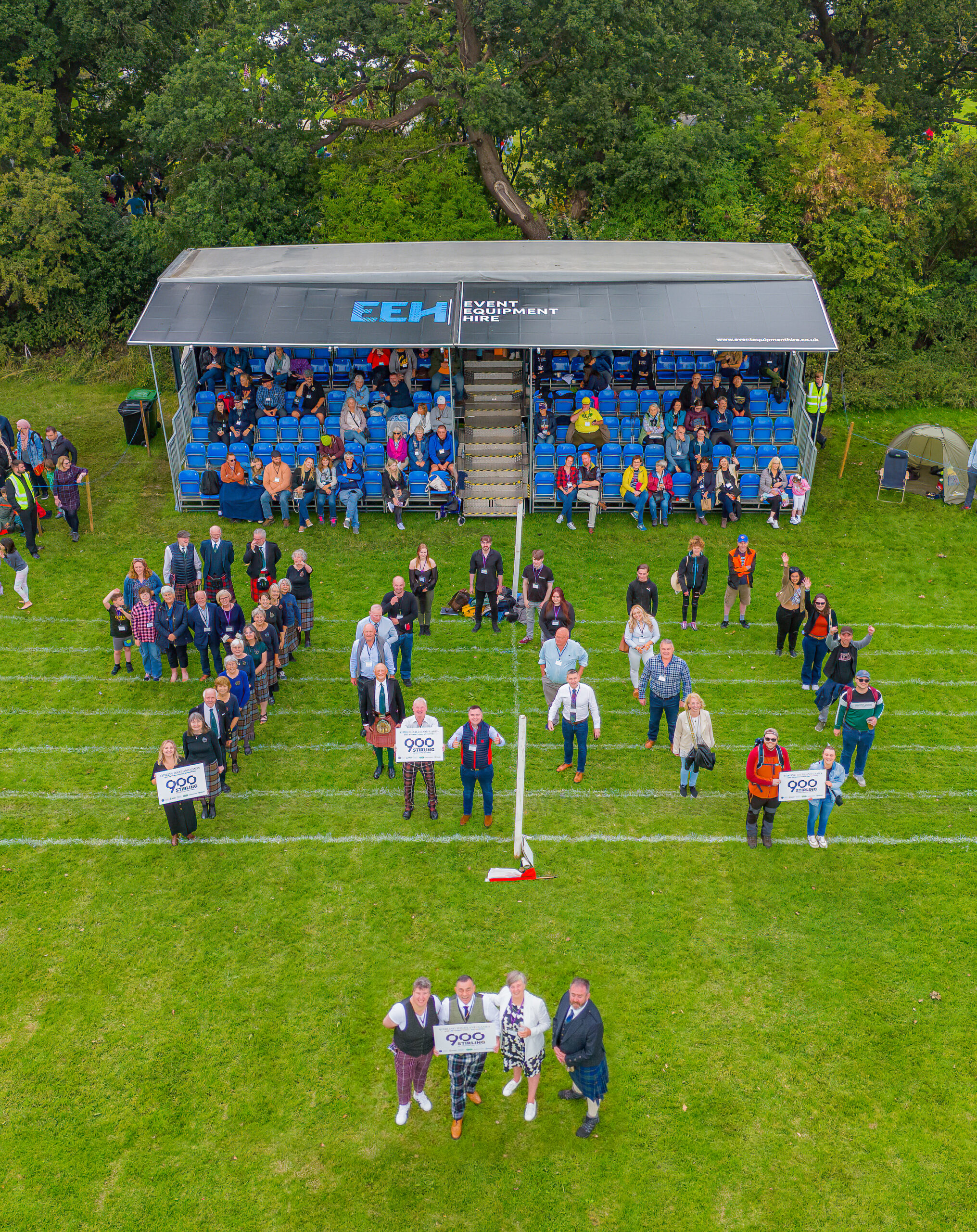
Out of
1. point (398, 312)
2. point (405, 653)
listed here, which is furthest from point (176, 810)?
point (398, 312)

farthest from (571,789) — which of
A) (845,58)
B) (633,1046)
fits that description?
(845,58)

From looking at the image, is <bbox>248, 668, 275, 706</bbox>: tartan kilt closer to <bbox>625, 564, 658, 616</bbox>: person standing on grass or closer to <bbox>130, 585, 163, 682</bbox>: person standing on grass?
<bbox>130, 585, 163, 682</bbox>: person standing on grass

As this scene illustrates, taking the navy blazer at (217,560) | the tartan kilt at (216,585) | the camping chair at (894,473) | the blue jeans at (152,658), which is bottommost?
the blue jeans at (152,658)

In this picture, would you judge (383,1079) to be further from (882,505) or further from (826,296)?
(826,296)

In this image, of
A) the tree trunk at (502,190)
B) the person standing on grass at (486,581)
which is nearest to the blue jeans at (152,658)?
the person standing on grass at (486,581)

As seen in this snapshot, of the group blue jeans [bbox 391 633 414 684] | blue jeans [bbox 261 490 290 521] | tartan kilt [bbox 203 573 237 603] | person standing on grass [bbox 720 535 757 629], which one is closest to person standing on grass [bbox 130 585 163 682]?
tartan kilt [bbox 203 573 237 603]

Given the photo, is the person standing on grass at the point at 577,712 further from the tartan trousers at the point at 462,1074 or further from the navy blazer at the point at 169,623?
the navy blazer at the point at 169,623
